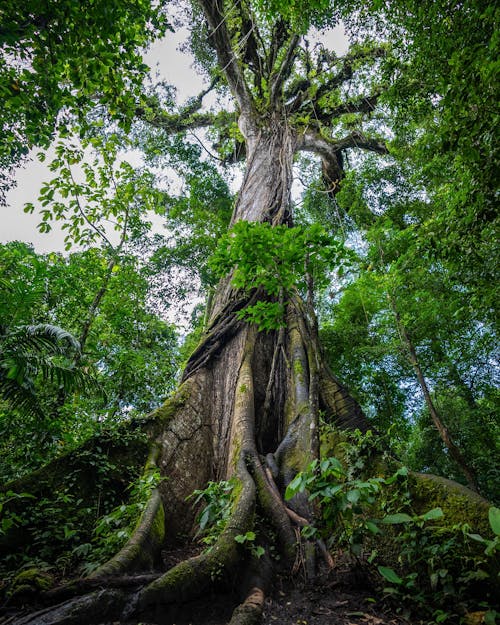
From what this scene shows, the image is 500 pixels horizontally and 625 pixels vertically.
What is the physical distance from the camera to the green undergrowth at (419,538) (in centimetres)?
153

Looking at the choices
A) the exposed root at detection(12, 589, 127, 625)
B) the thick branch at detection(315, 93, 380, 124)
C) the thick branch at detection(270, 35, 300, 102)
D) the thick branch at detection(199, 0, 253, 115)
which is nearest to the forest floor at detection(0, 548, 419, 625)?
the exposed root at detection(12, 589, 127, 625)

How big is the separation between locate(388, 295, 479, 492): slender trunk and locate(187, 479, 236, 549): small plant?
424cm

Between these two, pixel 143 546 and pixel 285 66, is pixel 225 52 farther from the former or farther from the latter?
pixel 143 546

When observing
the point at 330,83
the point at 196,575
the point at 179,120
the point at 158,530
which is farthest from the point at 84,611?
the point at 179,120

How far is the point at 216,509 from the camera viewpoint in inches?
92.8

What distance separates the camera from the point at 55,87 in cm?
232

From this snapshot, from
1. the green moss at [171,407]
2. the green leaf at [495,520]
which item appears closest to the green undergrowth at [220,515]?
the green moss at [171,407]

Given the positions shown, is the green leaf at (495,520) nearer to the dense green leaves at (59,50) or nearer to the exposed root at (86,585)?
the exposed root at (86,585)

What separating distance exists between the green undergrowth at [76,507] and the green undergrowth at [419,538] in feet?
4.30

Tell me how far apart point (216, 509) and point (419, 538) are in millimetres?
1263

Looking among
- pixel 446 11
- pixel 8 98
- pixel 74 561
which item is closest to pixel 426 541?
pixel 74 561

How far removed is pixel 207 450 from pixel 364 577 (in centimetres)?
190

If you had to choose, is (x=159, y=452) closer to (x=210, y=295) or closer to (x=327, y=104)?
(x=210, y=295)

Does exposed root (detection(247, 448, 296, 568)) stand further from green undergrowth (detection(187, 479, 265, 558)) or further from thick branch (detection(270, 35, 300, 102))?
thick branch (detection(270, 35, 300, 102))
